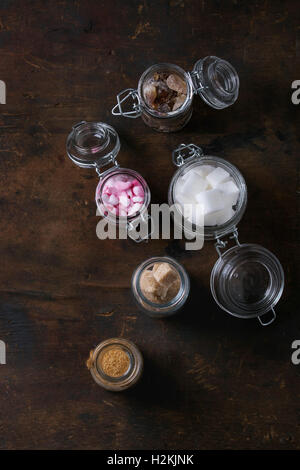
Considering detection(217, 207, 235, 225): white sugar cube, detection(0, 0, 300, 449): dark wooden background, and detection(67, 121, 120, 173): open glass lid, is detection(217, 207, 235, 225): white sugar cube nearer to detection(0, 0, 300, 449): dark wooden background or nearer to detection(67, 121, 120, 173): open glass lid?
detection(0, 0, 300, 449): dark wooden background

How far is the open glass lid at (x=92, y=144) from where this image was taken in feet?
5.14

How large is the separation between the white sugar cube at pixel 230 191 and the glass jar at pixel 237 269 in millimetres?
26

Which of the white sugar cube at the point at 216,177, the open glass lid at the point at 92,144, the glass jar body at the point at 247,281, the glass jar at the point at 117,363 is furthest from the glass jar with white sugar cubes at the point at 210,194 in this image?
the glass jar at the point at 117,363

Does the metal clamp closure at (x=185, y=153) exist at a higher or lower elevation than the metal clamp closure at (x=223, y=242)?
higher

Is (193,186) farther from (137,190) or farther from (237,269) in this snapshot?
(237,269)

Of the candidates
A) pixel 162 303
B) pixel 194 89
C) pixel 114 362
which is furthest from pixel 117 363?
pixel 194 89

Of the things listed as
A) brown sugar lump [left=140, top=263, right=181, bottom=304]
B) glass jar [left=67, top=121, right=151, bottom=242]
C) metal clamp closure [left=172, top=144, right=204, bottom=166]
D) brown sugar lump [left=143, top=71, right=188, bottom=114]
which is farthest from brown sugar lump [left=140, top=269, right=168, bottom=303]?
brown sugar lump [left=143, top=71, right=188, bottom=114]

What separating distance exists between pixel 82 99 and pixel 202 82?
0.37 meters

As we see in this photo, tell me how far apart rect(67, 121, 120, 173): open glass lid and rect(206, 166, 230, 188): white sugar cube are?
0.30 m

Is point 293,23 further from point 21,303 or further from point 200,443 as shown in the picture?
point 200,443

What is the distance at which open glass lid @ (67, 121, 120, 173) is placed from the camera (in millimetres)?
1567

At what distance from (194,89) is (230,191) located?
331 mm

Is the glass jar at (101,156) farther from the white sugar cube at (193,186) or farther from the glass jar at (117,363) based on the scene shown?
the glass jar at (117,363)

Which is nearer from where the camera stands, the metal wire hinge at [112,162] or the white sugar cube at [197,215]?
the white sugar cube at [197,215]
